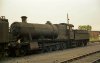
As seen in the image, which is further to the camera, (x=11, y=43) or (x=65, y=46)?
(x=65, y=46)

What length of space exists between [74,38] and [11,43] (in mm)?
13964

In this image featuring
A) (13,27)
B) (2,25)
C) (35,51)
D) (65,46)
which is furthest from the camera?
(65,46)

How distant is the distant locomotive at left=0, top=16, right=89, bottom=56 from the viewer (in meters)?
20.0

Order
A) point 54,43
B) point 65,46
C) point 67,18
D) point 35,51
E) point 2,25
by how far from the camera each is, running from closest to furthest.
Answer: point 2,25 → point 35,51 → point 54,43 → point 65,46 → point 67,18

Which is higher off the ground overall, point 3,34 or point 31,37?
point 3,34

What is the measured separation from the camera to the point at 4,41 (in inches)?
765

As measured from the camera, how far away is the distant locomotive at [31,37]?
65.6 feet

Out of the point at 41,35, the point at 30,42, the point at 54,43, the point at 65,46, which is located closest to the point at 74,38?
the point at 65,46

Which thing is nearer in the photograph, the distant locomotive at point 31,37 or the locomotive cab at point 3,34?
the locomotive cab at point 3,34

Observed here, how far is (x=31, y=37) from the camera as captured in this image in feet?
82.9

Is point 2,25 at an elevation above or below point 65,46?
above

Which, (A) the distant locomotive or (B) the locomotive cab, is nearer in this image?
(B) the locomotive cab

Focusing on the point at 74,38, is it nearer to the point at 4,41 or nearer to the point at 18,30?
the point at 18,30

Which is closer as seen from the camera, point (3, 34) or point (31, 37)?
point (3, 34)
